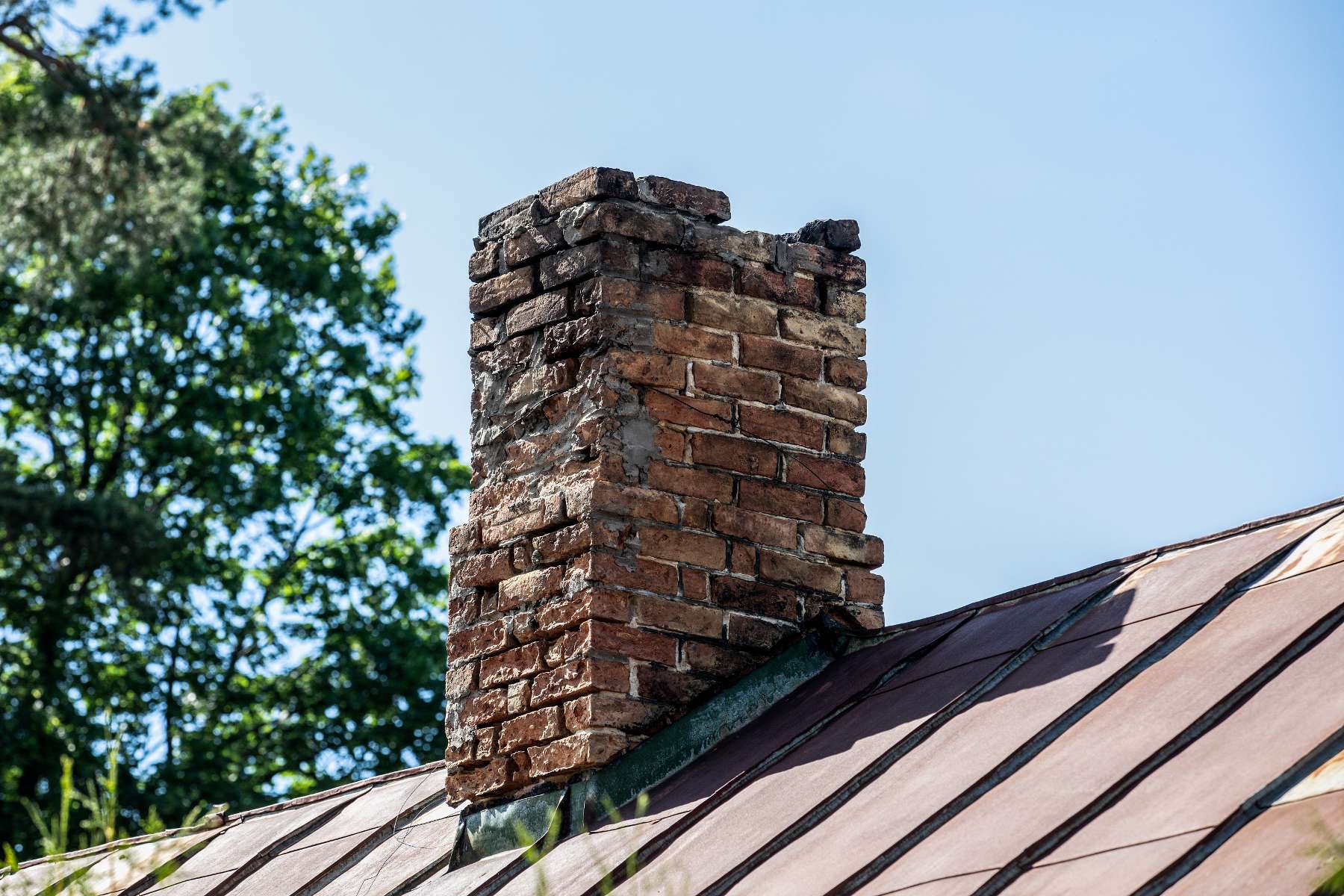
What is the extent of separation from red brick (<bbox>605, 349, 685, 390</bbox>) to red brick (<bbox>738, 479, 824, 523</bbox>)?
321 millimetres

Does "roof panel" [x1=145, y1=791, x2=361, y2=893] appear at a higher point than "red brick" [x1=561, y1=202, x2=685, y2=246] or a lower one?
lower

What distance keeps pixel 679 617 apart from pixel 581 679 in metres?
0.30

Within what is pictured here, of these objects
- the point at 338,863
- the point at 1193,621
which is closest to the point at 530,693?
the point at 338,863

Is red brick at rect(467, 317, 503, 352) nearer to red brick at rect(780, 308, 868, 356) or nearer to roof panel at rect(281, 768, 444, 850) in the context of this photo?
red brick at rect(780, 308, 868, 356)

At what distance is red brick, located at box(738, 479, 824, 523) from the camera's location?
4707 millimetres

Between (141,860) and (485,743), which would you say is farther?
(141,860)

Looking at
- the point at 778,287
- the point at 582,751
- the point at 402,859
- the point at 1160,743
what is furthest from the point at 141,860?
the point at 1160,743

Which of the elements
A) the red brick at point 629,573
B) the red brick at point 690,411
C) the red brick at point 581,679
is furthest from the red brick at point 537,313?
the red brick at point 581,679

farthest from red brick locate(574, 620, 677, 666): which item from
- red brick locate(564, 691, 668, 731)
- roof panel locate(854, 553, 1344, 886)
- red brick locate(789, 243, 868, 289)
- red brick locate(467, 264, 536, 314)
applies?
roof panel locate(854, 553, 1344, 886)

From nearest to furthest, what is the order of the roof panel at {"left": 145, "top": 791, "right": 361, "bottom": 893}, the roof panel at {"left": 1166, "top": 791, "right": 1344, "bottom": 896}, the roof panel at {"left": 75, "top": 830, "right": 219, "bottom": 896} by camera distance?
1. the roof panel at {"left": 1166, "top": 791, "right": 1344, "bottom": 896}
2. the roof panel at {"left": 145, "top": 791, "right": 361, "bottom": 893}
3. the roof panel at {"left": 75, "top": 830, "right": 219, "bottom": 896}

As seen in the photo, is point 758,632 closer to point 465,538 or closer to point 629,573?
point 629,573

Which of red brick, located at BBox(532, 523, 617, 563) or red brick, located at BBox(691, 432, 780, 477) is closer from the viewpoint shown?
red brick, located at BBox(532, 523, 617, 563)

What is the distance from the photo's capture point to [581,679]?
4414mm

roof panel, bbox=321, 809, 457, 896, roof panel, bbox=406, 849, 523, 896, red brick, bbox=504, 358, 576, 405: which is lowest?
roof panel, bbox=406, 849, 523, 896
